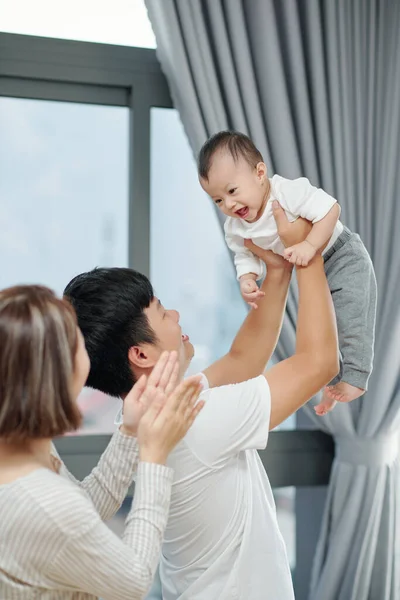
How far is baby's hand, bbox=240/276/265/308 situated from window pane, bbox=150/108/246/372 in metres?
1.19

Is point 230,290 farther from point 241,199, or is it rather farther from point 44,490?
point 44,490

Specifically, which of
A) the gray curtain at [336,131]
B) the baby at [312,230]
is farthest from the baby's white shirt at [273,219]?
the gray curtain at [336,131]

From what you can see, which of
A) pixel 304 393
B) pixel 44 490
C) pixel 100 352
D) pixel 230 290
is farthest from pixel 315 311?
pixel 230 290

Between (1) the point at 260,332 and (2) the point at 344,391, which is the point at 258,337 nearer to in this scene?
(1) the point at 260,332

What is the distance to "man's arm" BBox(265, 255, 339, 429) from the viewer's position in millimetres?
1332

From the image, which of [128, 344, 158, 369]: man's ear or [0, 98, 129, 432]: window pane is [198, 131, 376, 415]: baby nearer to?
[128, 344, 158, 369]: man's ear

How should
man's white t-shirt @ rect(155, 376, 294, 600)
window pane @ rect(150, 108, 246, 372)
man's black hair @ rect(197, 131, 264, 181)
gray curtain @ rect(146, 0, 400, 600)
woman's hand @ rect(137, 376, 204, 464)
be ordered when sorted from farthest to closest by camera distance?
window pane @ rect(150, 108, 246, 372)
gray curtain @ rect(146, 0, 400, 600)
man's black hair @ rect(197, 131, 264, 181)
man's white t-shirt @ rect(155, 376, 294, 600)
woman's hand @ rect(137, 376, 204, 464)

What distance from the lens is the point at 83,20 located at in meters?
2.69

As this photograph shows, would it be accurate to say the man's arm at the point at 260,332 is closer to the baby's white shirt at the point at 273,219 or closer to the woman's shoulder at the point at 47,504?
the baby's white shirt at the point at 273,219

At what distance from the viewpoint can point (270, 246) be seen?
1.57 meters

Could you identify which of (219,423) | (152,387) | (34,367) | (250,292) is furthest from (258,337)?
(34,367)

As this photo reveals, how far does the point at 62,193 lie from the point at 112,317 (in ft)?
4.70

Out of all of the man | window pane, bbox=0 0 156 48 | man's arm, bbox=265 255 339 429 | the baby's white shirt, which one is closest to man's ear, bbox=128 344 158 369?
the man

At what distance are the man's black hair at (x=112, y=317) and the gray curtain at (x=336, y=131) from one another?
128cm
